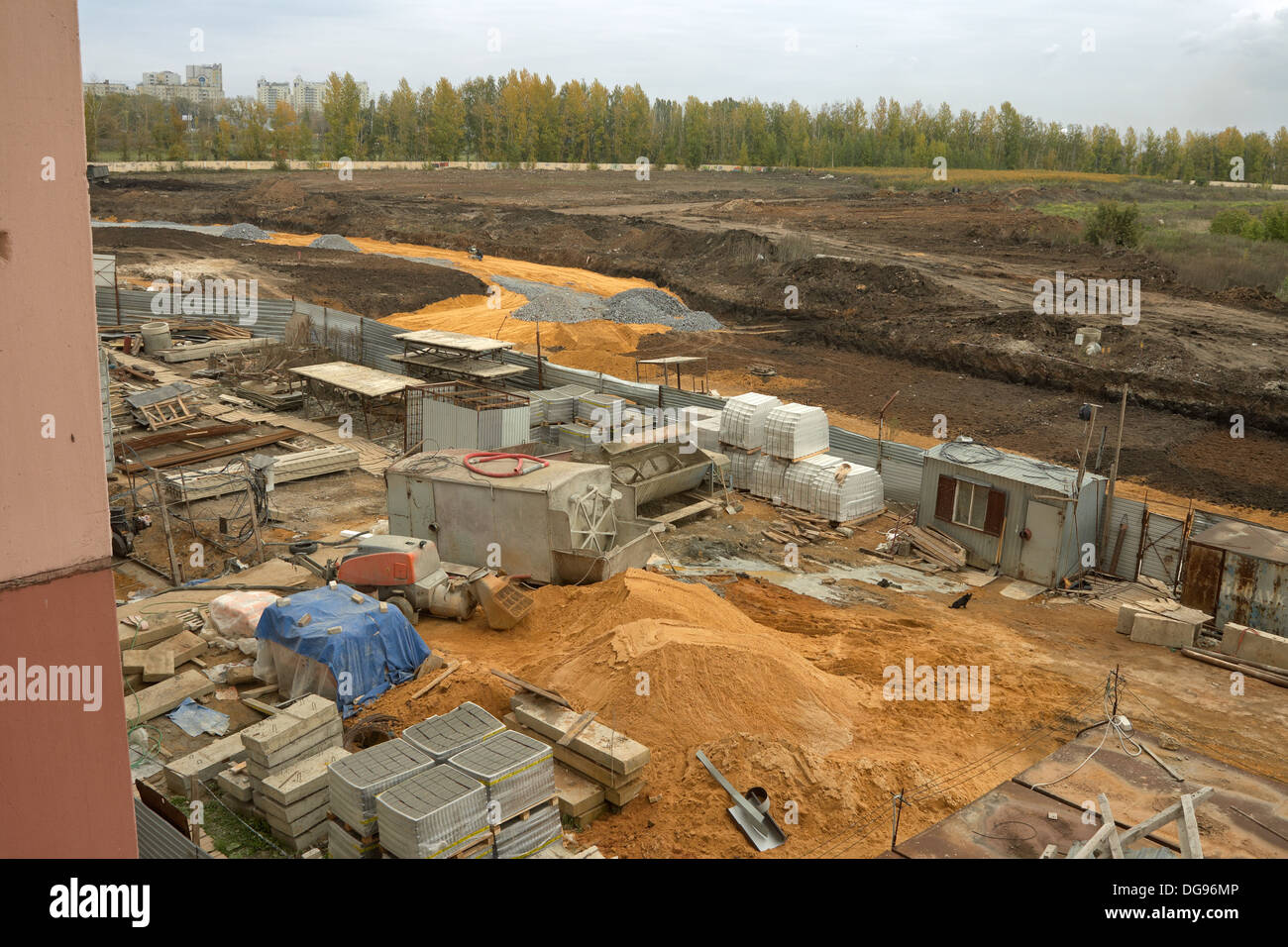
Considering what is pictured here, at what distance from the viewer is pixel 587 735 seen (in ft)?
35.8

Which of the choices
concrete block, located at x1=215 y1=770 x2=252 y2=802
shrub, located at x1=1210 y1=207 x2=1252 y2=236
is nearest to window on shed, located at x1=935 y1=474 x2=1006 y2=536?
concrete block, located at x1=215 y1=770 x2=252 y2=802

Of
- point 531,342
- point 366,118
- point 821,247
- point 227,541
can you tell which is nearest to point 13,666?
point 227,541

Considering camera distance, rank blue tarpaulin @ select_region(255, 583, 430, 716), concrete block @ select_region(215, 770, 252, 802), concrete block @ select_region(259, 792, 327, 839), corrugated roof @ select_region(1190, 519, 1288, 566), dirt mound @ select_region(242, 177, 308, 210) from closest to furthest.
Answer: concrete block @ select_region(259, 792, 327, 839) → concrete block @ select_region(215, 770, 252, 802) → blue tarpaulin @ select_region(255, 583, 430, 716) → corrugated roof @ select_region(1190, 519, 1288, 566) → dirt mound @ select_region(242, 177, 308, 210)

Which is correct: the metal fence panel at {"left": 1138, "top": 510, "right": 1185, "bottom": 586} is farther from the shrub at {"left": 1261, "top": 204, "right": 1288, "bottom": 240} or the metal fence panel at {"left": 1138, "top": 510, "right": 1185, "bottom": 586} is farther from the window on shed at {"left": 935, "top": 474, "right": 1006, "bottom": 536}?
the shrub at {"left": 1261, "top": 204, "right": 1288, "bottom": 240}

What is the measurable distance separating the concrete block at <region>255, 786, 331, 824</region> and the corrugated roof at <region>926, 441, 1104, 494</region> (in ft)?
45.1

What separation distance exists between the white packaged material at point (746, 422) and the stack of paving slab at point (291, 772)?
1393 centimetres

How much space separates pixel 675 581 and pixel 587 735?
5.58m

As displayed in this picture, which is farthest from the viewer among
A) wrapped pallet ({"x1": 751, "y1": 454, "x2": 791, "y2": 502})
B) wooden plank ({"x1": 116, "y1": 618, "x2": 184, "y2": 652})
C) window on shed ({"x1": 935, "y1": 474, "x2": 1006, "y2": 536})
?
wrapped pallet ({"x1": 751, "y1": 454, "x2": 791, "y2": 502})

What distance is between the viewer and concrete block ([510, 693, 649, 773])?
1052 cm

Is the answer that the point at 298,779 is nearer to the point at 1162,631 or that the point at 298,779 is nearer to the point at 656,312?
the point at 1162,631

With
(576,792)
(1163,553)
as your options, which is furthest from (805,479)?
(576,792)

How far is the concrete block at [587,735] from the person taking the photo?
10516 millimetres
